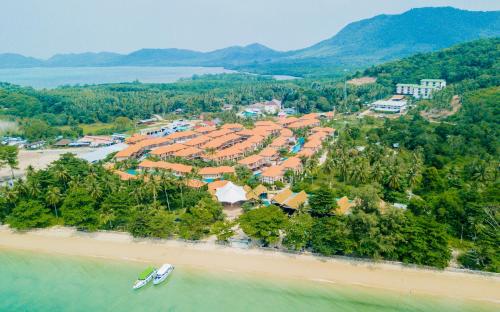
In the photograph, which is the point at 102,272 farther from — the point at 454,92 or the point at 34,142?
the point at 454,92

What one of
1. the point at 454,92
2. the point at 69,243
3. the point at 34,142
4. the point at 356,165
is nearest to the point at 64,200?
the point at 69,243

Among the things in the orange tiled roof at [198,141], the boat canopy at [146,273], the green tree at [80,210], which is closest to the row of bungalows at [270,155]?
the orange tiled roof at [198,141]

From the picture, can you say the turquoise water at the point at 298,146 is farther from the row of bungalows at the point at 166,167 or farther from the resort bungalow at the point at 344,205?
the resort bungalow at the point at 344,205

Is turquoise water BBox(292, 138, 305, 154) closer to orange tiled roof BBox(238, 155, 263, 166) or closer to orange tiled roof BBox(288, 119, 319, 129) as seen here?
orange tiled roof BBox(238, 155, 263, 166)

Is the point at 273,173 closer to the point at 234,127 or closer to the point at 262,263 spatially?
the point at 262,263

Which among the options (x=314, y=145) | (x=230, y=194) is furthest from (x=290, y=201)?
(x=314, y=145)

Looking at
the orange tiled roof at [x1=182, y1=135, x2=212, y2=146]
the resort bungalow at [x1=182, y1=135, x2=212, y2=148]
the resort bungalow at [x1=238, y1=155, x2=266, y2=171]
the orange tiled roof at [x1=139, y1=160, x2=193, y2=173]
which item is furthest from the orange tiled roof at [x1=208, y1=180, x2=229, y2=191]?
the orange tiled roof at [x1=182, y1=135, x2=212, y2=146]
